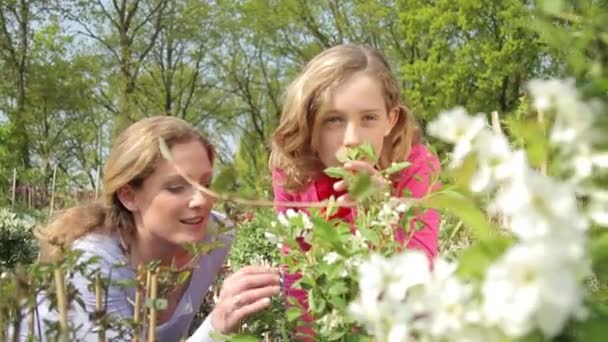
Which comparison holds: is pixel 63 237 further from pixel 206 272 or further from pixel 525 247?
pixel 525 247

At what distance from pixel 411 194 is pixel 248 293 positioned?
313 mm

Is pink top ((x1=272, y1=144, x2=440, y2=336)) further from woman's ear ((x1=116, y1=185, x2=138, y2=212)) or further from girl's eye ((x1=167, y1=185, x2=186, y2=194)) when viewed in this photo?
woman's ear ((x1=116, y1=185, x2=138, y2=212))

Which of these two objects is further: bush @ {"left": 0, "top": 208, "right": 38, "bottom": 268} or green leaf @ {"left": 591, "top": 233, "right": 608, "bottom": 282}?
bush @ {"left": 0, "top": 208, "right": 38, "bottom": 268}

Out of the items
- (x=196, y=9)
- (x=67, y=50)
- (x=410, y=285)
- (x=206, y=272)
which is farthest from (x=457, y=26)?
(x=410, y=285)

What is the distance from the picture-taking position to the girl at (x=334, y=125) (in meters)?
1.81

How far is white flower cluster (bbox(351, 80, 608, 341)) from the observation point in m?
0.39

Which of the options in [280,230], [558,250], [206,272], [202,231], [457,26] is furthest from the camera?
[457,26]

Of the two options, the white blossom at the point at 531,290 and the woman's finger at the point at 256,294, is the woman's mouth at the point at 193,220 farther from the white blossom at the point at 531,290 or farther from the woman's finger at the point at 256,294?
the white blossom at the point at 531,290

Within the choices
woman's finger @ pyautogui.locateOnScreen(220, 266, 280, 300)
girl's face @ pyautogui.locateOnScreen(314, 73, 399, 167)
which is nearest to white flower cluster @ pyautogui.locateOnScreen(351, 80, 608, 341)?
woman's finger @ pyautogui.locateOnScreen(220, 266, 280, 300)

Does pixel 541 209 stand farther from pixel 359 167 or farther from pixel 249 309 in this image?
pixel 249 309

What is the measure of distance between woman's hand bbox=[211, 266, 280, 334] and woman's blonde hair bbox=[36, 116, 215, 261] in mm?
789

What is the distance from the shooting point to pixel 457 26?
1983cm

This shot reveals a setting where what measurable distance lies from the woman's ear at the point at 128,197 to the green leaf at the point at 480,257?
5.94 feet

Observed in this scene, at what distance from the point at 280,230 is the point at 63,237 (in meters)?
1.13
